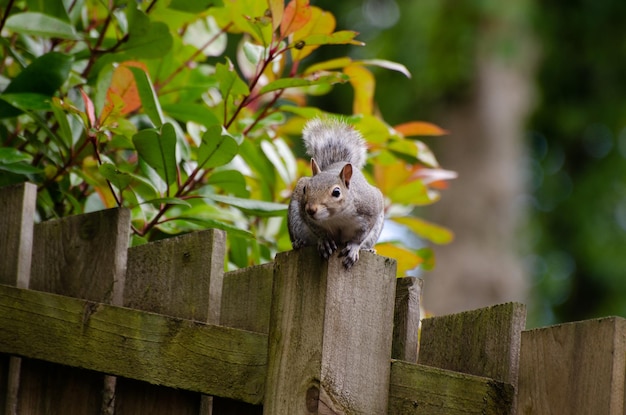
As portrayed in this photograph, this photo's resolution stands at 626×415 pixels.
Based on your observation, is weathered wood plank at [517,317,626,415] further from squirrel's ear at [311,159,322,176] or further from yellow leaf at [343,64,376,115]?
yellow leaf at [343,64,376,115]

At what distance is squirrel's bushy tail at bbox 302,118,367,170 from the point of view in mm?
2031

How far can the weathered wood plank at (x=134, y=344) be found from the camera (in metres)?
1.53

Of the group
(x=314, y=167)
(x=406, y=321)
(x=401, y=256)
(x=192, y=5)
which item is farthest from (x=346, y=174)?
(x=406, y=321)

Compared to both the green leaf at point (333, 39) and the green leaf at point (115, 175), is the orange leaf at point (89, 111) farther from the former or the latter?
the green leaf at point (333, 39)

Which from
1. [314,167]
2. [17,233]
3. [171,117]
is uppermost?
[171,117]

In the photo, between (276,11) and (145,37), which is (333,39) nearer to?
(276,11)

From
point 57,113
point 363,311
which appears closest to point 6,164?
point 57,113

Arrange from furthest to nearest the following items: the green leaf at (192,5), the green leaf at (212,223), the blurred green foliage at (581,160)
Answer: the blurred green foliage at (581,160) → the green leaf at (192,5) → the green leaf at (212,223)

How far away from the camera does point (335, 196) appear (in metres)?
1.96

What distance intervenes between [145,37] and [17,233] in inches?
18.4

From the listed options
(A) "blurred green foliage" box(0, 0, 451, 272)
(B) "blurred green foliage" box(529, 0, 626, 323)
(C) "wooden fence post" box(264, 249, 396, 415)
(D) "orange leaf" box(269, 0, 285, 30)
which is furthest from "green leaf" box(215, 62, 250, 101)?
(B) "blurred green foliage" box(529, 0, 626, 323)

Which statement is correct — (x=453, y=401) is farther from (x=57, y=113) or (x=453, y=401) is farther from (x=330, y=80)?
(x=57, y=113)

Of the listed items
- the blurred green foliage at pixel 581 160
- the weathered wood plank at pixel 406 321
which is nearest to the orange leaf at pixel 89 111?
the weathered wood plank at pixel 406 321

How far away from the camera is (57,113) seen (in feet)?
5.85
